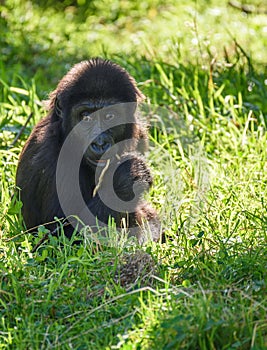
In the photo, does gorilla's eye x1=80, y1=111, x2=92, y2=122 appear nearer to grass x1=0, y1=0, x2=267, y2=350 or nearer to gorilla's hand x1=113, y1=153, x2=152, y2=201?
gorilla's hand x1=113, y1=153, x2=152, y2=201

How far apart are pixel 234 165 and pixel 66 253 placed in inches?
89.6

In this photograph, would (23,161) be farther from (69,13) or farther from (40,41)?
(69,13)

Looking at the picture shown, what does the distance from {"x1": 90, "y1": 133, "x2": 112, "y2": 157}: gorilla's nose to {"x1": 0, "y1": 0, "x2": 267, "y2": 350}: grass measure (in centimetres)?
64

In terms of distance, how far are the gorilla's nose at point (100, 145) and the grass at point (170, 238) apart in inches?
25.4

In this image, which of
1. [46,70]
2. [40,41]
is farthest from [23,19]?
[46,70]

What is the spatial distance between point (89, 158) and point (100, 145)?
0.40ft

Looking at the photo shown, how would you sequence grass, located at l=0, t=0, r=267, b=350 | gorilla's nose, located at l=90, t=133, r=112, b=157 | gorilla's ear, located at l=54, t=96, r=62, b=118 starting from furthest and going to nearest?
gorilla's ear, located at l=54, t=96, r=62, b=118 < gorilla's nose, located at l=90, t=133, r=112, b=157 < grass, located at l=0, t=0, r=267, b=350

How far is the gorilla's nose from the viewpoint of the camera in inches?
218

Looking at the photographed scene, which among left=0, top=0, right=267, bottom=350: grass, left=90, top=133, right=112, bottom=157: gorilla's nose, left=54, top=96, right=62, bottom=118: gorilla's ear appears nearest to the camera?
left=0, top=0, right=267, bottom=350: grass

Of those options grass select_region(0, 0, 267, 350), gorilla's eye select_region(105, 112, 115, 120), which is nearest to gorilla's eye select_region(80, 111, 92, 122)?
gorilla's eye select_region(105, 112, 115, 120)

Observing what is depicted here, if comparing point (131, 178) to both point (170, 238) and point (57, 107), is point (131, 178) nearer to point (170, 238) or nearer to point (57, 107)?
point (170, 238)

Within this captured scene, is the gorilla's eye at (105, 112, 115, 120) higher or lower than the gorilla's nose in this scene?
higher

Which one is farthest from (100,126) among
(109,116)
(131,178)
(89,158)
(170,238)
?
(170,238)

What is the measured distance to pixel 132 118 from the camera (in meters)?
5.83
